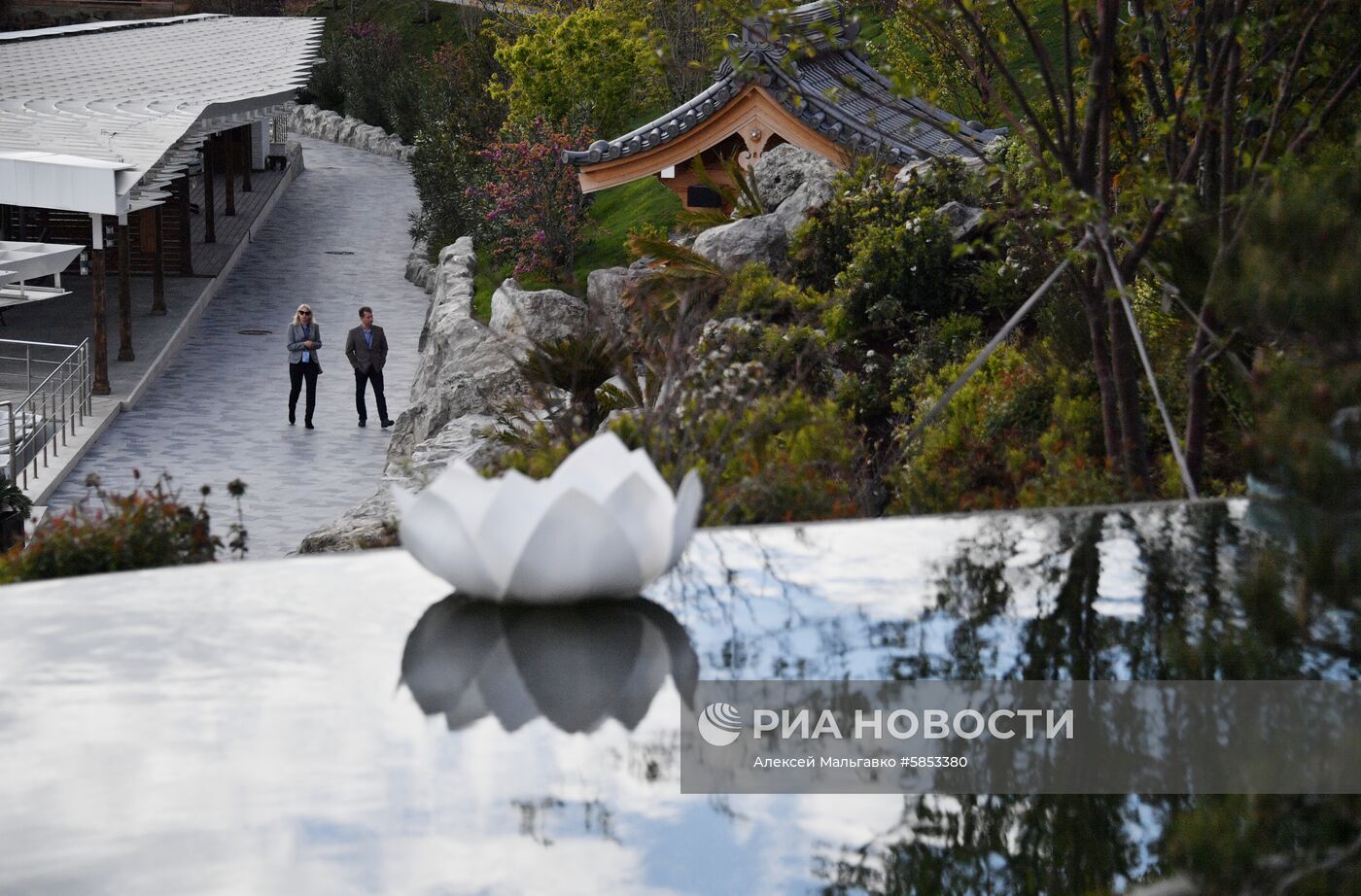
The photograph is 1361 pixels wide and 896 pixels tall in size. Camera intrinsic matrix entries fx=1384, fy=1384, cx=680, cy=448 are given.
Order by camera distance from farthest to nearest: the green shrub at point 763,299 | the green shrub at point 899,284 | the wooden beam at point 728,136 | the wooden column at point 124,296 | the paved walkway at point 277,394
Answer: the wooden column at point 124,296, the wooden beam at point 728,136, the paved walkway at point 277,394, the green shrub at point 763,299, the green shrub at point 899,284

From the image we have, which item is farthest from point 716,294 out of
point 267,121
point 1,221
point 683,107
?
point 267,121

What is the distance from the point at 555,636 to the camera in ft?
8.48

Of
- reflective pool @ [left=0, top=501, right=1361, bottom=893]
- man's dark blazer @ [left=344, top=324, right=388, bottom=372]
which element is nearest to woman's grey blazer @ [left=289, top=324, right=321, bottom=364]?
man's dark blazer @ [left=344, top=324, right=388, bottom=372]

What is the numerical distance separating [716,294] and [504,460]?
248 inches

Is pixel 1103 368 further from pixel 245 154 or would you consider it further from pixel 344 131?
pixel 344 131

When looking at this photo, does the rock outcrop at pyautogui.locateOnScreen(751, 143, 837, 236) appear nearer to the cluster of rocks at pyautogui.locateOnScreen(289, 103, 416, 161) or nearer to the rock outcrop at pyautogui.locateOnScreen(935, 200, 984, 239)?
the rock outcrop at pyautogui.locateOnScreen(935, 200, 984, 239)

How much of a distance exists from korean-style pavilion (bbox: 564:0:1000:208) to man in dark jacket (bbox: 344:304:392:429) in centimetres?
345

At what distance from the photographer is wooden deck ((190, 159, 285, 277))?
26770 mm

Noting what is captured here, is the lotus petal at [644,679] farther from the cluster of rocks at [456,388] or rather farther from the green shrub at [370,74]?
the green shrub at [370,74]

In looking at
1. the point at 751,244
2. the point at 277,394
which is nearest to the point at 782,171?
the point at 751,244

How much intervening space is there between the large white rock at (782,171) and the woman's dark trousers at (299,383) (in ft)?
19.0

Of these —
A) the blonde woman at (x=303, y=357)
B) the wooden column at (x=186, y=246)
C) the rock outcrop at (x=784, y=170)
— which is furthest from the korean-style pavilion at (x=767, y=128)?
the wooden column at (x=186, y=246)

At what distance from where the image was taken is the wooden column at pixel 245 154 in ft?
113

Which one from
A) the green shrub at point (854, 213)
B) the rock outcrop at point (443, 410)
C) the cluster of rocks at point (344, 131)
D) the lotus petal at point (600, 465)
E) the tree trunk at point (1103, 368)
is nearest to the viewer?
the lotus petal at point (600, 465)
